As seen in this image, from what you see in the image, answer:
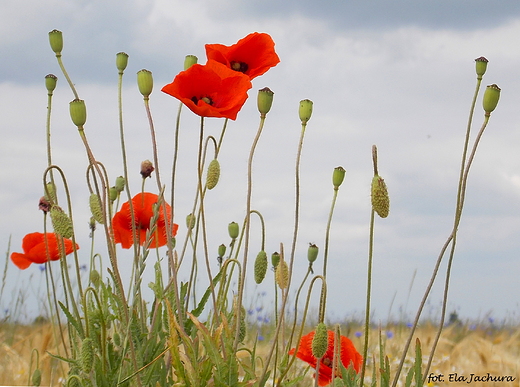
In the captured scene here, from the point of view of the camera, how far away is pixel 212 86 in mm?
1536

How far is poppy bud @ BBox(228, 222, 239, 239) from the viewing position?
1.86m

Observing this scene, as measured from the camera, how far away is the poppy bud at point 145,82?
154 centimetres

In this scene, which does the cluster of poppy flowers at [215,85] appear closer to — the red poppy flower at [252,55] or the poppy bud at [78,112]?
the red poppy flower at [252,55]

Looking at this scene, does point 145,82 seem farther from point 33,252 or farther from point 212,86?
point 33,252

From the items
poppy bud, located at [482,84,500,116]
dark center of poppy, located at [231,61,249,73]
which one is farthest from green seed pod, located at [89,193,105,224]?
poppy bud, located at [482,84,500,116]

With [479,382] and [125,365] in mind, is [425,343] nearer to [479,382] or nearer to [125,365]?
[479,382]

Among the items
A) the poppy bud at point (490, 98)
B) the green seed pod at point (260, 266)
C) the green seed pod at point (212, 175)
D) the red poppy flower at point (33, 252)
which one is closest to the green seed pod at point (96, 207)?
the green seed pod at point (212, 175)

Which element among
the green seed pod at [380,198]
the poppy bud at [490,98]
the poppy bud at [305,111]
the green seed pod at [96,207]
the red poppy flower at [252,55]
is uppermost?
the red poppy flower at [252,55]

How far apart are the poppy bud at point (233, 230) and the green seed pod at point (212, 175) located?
1.08 feet

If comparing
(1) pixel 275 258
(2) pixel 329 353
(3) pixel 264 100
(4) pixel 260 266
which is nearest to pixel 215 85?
(3) pixel 264 100

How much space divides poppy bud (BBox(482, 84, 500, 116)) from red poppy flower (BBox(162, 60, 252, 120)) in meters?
0.52

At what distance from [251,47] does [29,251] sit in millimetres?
1155

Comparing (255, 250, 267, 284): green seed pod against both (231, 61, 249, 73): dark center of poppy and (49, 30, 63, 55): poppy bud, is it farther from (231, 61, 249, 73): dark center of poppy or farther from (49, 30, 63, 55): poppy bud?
(49, 30, 63, 55): poppy bud

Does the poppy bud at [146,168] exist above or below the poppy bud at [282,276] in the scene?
above
